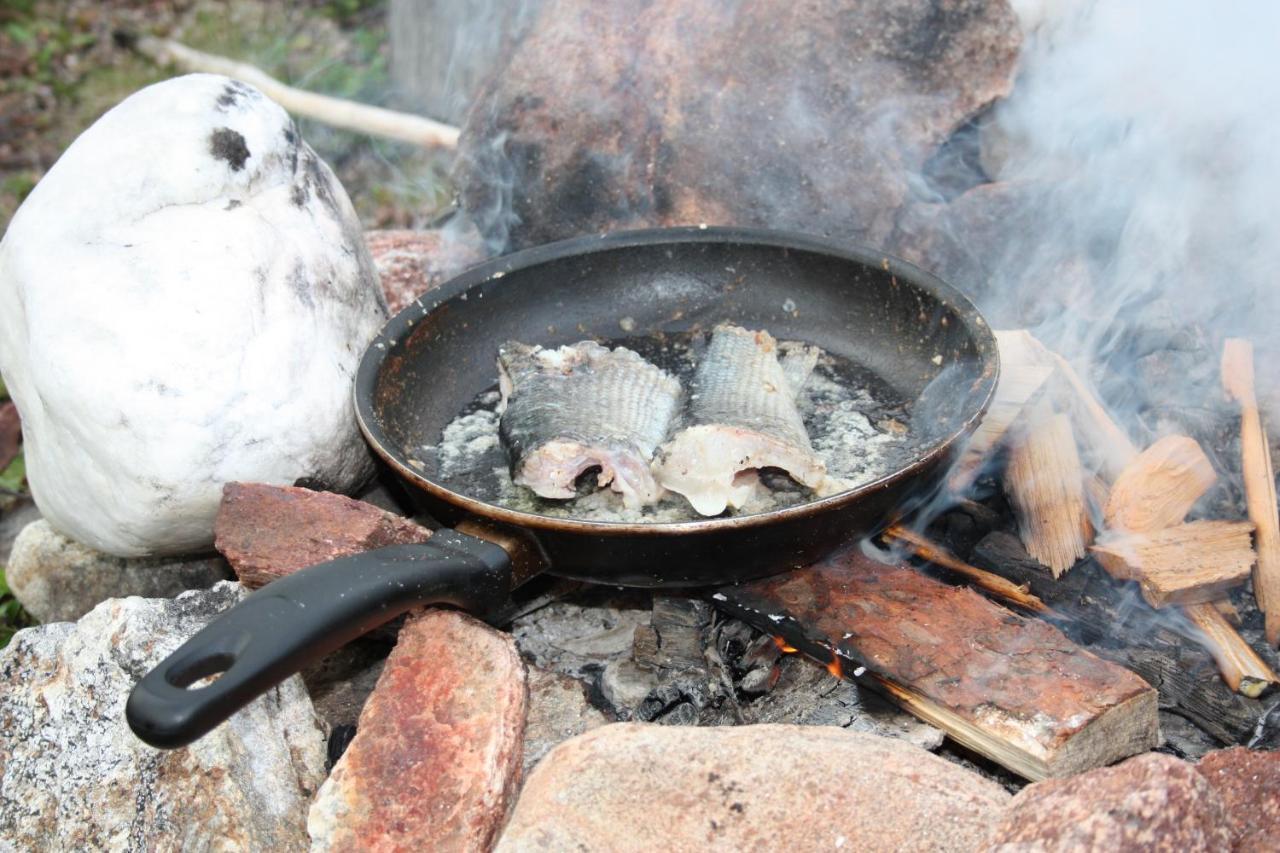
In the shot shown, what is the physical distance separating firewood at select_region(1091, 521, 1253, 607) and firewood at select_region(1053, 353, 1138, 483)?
0.82ft

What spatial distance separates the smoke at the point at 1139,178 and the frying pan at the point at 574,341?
651 millimetres

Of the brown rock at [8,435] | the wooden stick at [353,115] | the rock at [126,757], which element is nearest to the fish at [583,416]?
the rock at [126,757]

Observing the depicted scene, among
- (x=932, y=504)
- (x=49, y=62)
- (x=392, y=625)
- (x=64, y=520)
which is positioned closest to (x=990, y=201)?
(x=932, y=504)

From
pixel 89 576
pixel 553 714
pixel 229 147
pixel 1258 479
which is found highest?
pixel 229 147

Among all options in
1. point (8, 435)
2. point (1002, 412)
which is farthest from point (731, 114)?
point (8, 435)

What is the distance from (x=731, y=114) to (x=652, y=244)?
2.50 feet

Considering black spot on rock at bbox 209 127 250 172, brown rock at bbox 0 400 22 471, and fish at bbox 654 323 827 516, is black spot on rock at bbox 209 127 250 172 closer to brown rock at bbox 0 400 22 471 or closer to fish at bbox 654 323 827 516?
fish at bbox 654 323 827 516

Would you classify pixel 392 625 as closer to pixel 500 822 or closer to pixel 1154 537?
pixel 500 822

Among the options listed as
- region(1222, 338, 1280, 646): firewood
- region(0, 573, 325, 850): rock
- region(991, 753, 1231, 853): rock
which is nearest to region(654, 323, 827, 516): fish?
region(991, 753, 1231, 853): rock

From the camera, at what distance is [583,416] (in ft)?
8.92

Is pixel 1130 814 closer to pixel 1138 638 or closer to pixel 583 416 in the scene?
pixel 1138 638

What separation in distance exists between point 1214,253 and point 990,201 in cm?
74

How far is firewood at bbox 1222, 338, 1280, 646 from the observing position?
2.70 metres

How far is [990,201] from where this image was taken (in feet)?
12.1
